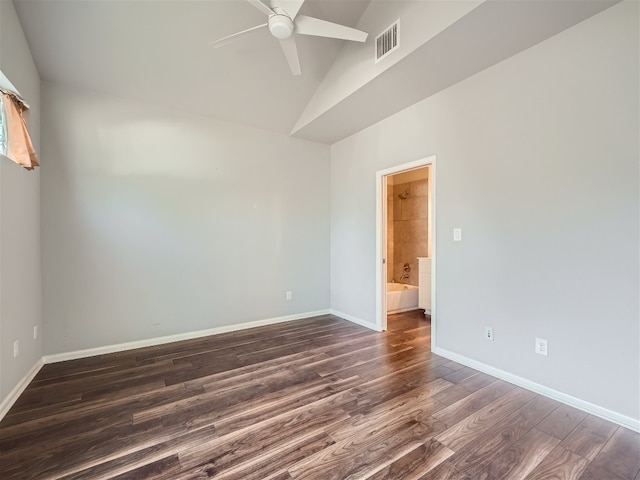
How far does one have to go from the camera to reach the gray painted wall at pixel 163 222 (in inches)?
112

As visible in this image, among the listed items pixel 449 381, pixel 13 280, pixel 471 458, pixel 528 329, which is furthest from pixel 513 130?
pixel 13 280

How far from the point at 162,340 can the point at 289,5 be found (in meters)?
3.55

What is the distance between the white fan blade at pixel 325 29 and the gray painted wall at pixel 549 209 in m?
1.20

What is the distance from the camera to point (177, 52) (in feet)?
9.20

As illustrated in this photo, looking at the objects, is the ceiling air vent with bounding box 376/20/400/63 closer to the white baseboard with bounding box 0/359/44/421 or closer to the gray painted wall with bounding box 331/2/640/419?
the gray painted wall with bounding box 331/2/640/419

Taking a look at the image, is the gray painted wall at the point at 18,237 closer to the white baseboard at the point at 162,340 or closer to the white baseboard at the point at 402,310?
the white baseboard at the point at 162,340

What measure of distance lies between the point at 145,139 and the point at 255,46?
160cm

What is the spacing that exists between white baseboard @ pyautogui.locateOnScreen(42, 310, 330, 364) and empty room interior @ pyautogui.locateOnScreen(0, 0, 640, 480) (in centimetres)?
3

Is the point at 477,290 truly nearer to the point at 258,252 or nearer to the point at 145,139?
the point at 258,252

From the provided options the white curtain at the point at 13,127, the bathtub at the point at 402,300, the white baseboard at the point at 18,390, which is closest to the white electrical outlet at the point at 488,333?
the bathtub at the point at 402,300

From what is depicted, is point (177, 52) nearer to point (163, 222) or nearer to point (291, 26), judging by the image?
point (291, 26)

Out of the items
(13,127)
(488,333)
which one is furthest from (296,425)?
(13,127)

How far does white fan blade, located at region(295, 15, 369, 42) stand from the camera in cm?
220

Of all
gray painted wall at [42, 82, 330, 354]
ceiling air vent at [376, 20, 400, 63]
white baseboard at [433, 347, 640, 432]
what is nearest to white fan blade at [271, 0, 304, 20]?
ceiling air vent at [376, 20, 400, 63]
